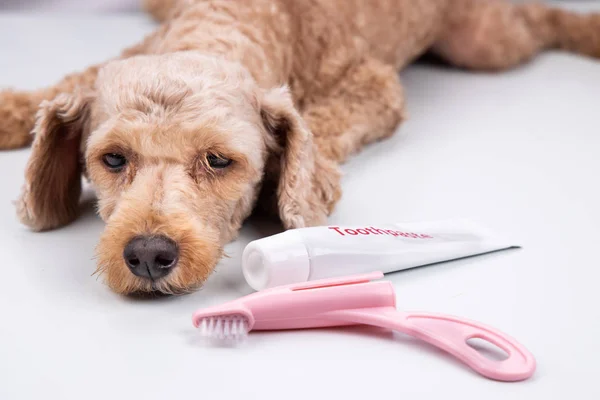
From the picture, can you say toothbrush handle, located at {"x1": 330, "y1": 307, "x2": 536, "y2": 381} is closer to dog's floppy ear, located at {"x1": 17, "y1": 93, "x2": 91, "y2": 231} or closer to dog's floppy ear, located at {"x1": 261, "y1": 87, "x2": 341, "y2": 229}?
dog's floppy ear, located at {"x1": 261, "y1": 87, "x2": 341, "y2": 229}

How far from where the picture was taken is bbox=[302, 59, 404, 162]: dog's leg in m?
2.25

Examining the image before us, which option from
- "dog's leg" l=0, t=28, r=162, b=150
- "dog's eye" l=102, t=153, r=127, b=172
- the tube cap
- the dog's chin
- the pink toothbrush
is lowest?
the pink toothbrush

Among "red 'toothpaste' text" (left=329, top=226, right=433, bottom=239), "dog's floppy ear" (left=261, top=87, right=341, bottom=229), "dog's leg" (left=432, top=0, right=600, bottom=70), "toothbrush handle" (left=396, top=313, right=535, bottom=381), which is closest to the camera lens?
"toothbrush handle" (left=396, top=313, right=535, bottom=381)

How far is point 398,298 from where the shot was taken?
1.54m

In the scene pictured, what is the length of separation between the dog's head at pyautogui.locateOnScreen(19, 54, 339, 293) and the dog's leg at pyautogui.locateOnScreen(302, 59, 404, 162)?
1.28 ft

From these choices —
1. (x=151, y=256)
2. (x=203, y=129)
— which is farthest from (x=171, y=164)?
(x=151, y=256)

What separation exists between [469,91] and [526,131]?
49 cm

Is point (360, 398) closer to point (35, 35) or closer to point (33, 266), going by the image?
point (33, 266)

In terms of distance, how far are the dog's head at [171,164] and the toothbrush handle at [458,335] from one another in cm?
34

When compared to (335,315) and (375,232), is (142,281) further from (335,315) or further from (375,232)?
(375,232)

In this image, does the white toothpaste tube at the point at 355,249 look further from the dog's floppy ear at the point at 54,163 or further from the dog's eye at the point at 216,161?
the dog's floppy ear at the point at 54,163

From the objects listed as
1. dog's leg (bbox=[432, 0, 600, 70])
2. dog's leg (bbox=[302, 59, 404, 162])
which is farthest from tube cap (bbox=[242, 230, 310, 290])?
dog's leg (bbox=[432, 0, 600, 70])

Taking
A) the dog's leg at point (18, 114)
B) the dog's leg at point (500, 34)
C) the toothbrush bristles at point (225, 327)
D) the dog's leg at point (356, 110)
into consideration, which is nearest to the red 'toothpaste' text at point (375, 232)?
the toothbrush bristles at point (225, 327)

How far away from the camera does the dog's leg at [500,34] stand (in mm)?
3191
